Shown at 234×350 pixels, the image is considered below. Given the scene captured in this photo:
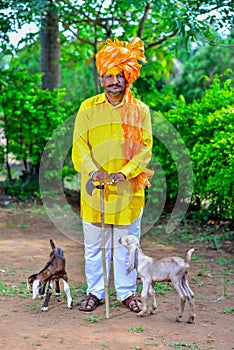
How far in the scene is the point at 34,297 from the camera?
5379 millimetres

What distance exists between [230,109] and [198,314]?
405 cm

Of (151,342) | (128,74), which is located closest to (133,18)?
(128,74)

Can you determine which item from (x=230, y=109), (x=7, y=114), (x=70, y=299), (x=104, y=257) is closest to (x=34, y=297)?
(x=70, y=299)

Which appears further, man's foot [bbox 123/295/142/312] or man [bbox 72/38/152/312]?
man's foot [bbox 123/295/142/312]

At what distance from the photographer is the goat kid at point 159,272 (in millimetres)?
5051

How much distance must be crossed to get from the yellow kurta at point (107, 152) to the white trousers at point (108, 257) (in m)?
0.09

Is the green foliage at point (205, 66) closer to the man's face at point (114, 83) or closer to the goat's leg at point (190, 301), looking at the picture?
the man's face at point (114, 83)

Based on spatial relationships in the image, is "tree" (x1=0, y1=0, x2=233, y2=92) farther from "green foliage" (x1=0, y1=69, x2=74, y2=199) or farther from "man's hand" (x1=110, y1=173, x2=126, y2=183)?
"man's hand" (x1=110, y1=173, x2=126, y2=183)

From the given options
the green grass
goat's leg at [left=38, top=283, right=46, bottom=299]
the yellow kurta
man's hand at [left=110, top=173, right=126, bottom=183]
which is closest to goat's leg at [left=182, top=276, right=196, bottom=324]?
the yellow kurta

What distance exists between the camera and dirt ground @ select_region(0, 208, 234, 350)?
4621 millimetres

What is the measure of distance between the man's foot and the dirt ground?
0.17 ft

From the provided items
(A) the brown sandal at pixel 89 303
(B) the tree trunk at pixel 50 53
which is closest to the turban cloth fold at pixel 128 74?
(A) the brown sandal at pixel 89 303

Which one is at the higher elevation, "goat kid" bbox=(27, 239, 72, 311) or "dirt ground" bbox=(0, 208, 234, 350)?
"goat kid" bbox=(27, 239, 72, 311)

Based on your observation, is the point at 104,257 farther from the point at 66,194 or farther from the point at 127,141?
the point at 66,194
